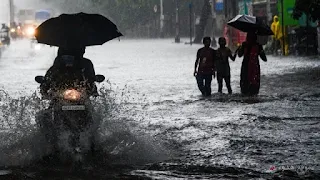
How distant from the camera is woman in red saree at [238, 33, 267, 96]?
57.0ft

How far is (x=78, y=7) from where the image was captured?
106m

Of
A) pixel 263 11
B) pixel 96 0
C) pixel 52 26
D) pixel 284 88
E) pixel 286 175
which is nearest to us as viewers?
pixel 286 175

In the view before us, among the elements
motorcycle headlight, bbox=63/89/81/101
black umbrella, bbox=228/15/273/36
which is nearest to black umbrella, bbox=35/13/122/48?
motorcycle headlight, bbox=63/89/81/101

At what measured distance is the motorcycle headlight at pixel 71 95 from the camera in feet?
30.3

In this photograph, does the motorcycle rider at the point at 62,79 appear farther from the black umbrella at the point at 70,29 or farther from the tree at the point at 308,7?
the tree at the point at 308,7

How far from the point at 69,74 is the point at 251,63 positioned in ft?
27.7

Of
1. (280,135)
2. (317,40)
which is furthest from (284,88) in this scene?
(317,40)

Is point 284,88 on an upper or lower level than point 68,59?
lower

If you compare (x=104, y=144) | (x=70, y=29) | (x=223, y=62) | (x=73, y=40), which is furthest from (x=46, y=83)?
(x=223, y=62)

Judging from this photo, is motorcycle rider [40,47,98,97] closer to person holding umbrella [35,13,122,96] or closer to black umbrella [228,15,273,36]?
person holding umbrella [35,13,122,96]

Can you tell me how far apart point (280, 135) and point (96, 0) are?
7740 cm

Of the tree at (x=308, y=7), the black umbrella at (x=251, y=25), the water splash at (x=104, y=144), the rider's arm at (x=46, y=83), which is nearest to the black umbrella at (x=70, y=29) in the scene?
the rider's arm at (x=46, y=83)

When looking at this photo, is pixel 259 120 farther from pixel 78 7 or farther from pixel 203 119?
pixel 78 7

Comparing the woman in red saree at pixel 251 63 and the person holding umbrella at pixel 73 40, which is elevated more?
the person holding umbrella at pixel 73 40
